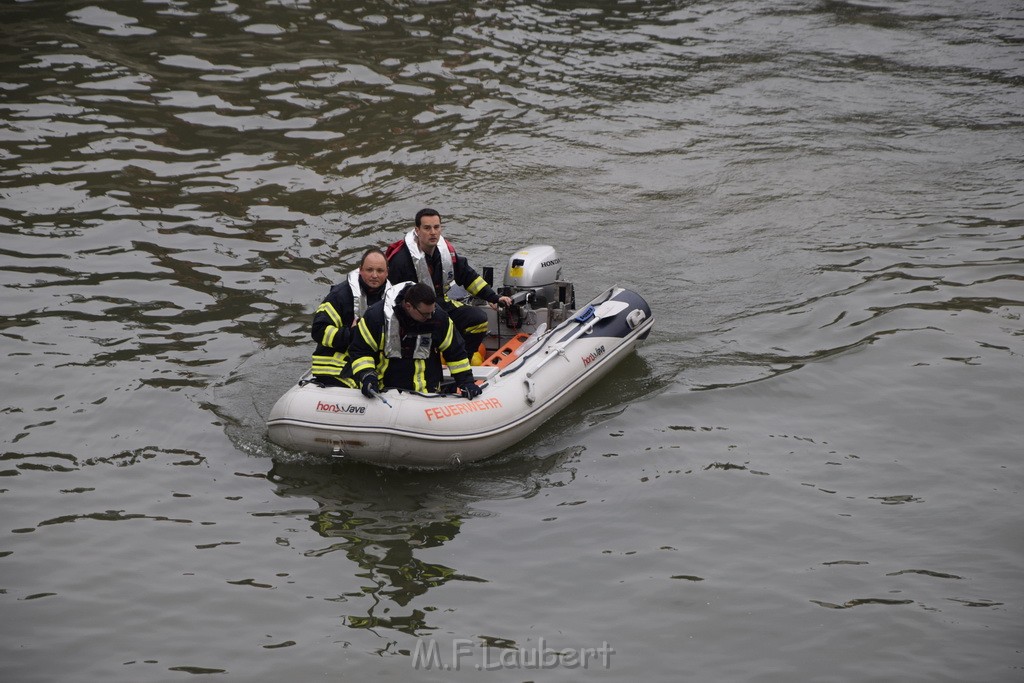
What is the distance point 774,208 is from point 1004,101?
403 centimetres

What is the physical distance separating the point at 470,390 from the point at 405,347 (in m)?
0.52

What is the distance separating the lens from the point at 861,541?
20.3 ft

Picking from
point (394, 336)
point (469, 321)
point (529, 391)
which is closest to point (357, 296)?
point (394, 336)

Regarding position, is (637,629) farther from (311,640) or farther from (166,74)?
(166,74)

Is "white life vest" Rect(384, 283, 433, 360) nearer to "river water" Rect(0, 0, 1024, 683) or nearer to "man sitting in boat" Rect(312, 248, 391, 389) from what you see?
"man sitting in boat" Rect(312, 248, 391, 389)

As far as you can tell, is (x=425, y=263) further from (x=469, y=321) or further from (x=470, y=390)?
(x=470, y=390)

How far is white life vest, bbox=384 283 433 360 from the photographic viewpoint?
6.93m

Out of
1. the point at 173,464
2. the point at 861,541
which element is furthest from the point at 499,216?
the point at 861,541

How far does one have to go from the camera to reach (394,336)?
6961 millimetres

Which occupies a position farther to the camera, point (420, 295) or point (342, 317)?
point (342, 317)

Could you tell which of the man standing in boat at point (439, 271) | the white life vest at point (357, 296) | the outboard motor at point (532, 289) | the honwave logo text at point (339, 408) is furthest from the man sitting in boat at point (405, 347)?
the outboard motor at point (532, 289)

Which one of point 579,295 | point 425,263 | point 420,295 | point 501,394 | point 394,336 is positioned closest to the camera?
point 420,295

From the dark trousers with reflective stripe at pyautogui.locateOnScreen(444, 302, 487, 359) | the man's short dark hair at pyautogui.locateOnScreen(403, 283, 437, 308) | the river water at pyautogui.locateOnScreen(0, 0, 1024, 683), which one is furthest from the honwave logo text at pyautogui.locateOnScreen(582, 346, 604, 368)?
the man's short dark hair at pyautogui.locateOnScreen(403, 283, 437, 308)

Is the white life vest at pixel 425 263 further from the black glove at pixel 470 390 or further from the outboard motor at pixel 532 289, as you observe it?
the black glove at pixel 470 390
